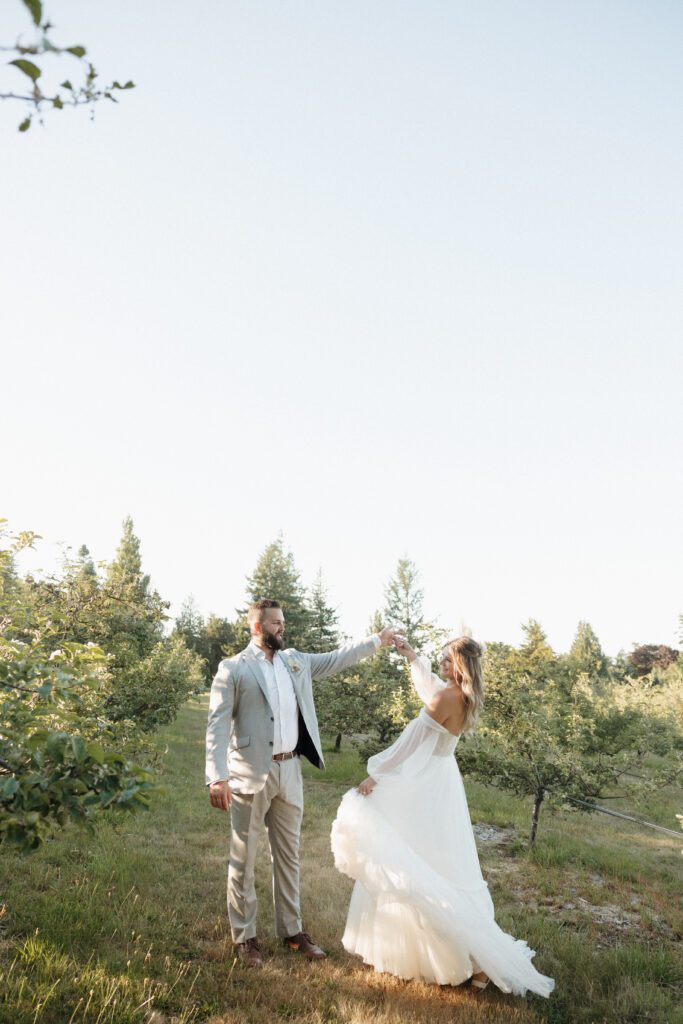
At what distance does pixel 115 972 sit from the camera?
450 cm

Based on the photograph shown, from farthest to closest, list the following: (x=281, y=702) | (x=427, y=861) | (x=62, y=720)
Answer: (x=281, y=702) → (x=427, y=861) → (x=62, y=720)

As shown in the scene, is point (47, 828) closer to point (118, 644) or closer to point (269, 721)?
point (269, 721)

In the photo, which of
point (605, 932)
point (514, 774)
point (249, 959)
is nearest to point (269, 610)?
point (249, 959)

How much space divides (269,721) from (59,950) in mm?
2091

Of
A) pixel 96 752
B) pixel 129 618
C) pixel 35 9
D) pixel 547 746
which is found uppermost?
pixel 35 9

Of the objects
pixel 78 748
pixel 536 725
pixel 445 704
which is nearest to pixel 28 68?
pixel 78 748

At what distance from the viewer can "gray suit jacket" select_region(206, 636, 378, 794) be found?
526 cm

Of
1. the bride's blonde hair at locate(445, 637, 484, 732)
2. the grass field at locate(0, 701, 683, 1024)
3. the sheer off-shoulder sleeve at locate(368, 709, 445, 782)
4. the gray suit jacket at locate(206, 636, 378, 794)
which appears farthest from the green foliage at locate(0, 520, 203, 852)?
the bride's blonde hair at locate(445, 637, 484, 732)

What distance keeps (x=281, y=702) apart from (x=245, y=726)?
0.37 m

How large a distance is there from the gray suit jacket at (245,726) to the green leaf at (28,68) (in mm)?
4237

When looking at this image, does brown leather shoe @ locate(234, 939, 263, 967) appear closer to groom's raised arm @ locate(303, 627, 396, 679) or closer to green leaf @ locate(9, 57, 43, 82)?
groom's raised arm @ locate(303, 627, 396, 679)

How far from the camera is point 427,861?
16.3 ft

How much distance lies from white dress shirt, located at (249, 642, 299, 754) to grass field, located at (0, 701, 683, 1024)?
141 cm

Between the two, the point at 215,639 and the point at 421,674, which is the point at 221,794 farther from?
the point at 215,639
